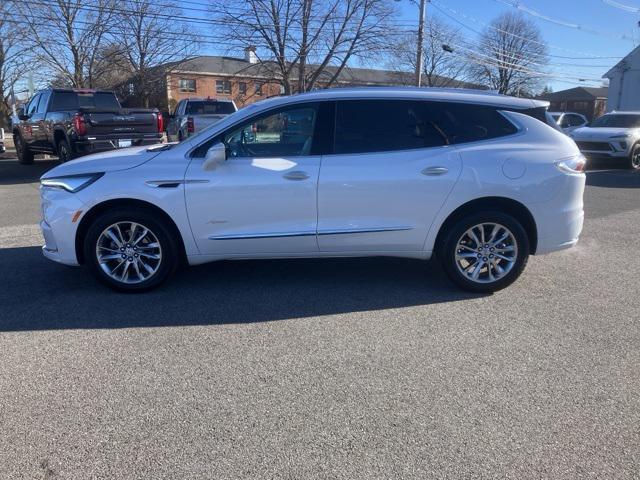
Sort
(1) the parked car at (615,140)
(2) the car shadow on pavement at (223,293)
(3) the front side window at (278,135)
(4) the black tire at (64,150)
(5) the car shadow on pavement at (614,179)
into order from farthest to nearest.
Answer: (1) the parked car at (615,140) → (5) the car shadow on pavement at (614,179) → (4) the black tire at (64,150) → (3) the front side window at (278,135) → (2) the car shadow on pavement at (223,293)

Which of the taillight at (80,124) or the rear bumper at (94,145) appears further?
the rear bumper at (94,145)

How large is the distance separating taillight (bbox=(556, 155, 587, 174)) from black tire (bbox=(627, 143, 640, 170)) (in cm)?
1265

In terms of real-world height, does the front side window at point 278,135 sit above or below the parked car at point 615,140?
above

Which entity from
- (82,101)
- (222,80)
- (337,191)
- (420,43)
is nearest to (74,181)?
(337,191)

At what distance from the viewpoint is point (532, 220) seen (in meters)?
4.91

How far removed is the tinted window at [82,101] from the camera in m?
13.5

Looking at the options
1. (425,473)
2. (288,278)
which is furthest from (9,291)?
(425,473)

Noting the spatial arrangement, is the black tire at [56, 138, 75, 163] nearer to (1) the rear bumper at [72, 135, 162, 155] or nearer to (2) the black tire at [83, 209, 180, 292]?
(1) the rear bumper at [72, 135, 162, 155]

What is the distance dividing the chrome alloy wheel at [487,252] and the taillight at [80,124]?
30.9 ft

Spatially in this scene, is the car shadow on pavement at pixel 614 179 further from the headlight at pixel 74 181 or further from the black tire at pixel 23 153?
the black tire at pixel 23 153

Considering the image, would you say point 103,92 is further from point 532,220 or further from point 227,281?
point 532,220

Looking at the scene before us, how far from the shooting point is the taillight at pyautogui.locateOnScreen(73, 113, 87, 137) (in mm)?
11402

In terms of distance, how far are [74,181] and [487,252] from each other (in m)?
3.81

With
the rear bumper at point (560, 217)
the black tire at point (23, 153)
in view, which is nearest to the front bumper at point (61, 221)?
the rear bumper at point (560, 217)
